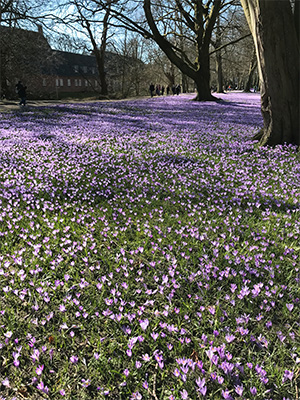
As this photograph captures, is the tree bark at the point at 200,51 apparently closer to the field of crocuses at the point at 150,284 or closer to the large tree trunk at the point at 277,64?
the large tree trunk at the point at 277,64

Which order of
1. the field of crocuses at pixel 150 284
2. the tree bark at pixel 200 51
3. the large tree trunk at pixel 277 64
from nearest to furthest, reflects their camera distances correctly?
the field of crocuses at pixel 150 284
the large tree trunk at pixel 277 64
the tree bark at pixel 200 51

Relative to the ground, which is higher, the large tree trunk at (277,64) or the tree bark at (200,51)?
the tree bark at (200,51)

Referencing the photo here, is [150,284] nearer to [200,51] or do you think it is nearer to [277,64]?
[277,64]

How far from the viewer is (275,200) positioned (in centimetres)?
435

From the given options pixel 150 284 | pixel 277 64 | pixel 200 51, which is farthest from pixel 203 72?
pixel 150 284

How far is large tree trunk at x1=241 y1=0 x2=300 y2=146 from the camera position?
6773mm

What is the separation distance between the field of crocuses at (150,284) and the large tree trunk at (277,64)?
215 centimetres

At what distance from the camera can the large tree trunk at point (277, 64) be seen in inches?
267

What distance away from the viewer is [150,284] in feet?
8.99

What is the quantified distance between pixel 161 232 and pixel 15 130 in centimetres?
926

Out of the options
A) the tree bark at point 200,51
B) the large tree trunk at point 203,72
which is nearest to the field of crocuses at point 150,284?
the tree bark at point 200,51

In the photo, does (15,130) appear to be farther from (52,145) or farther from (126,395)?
(126,395)

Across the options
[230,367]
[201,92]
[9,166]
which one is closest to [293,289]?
Result: [230,367]

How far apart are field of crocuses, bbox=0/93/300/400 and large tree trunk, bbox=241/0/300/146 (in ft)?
7.05
